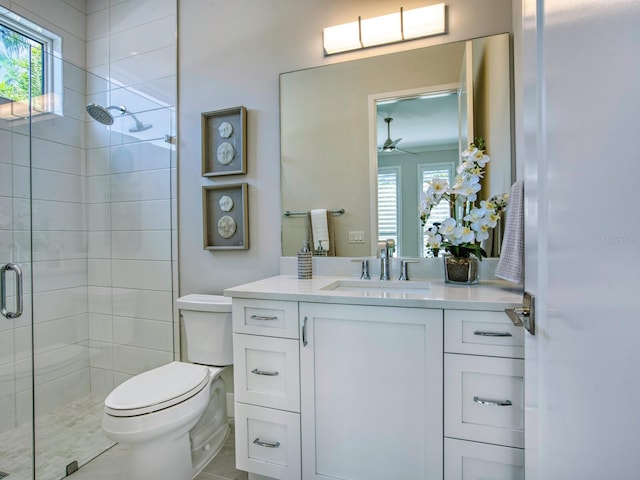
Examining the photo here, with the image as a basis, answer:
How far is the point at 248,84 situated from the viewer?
2029 mm

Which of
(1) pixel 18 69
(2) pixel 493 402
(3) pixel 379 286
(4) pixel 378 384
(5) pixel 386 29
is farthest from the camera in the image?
(1) pixel 18 69

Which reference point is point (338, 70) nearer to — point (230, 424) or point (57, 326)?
point (230, 424)

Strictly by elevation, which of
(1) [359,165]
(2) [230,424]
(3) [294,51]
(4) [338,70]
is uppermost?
(3) [294,51]

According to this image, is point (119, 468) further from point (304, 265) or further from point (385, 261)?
point (385, 261)

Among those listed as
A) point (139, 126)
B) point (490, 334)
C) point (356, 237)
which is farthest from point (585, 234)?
point (139, 126)

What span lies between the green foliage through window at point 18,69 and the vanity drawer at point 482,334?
240 centimetres

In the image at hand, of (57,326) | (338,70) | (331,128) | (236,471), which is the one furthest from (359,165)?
(57,326)

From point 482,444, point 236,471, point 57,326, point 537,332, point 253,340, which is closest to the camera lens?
point 537,332

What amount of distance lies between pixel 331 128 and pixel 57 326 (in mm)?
2050

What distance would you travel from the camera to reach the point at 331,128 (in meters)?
1.84

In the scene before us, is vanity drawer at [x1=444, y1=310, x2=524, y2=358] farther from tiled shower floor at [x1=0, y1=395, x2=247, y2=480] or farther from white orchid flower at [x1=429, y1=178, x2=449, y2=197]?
tiled shower floor at [x1=0, y1=395, x2=247, y2=480]

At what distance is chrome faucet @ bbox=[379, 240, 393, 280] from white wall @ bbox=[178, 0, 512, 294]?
2.07 feet

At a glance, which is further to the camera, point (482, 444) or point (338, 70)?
point (338, 70)

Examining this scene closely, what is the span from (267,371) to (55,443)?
131cm
